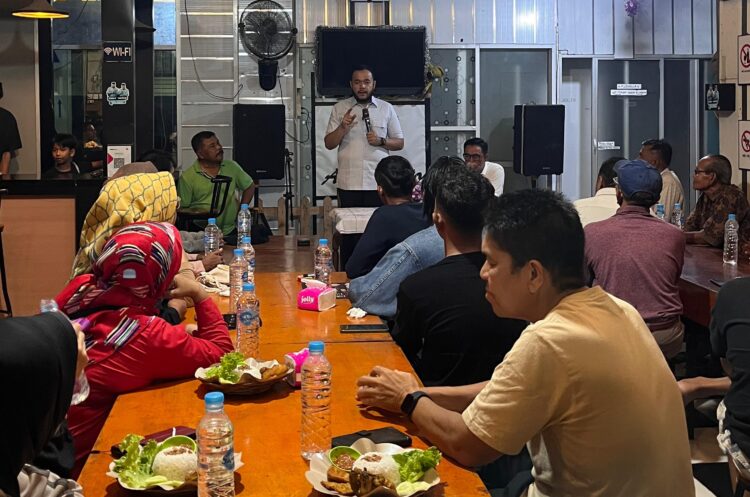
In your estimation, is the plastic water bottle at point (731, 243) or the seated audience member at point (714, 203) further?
the seated audience member at point (714, 203)

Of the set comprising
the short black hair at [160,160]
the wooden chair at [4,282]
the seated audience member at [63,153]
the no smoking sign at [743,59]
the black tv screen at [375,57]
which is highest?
the black tv screen at [375,57]

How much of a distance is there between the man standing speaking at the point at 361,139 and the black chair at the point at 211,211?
1823mm

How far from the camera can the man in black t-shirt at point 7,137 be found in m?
9.22

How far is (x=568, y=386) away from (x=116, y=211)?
1.78 meters

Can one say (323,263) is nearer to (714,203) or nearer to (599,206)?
(599,206)

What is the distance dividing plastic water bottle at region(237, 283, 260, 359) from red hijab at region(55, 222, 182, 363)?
0.37 metres

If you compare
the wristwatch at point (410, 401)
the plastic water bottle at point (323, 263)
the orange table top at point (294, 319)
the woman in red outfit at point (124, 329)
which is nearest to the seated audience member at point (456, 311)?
the orange table top at point (294, 319)

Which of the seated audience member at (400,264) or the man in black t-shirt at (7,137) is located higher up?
the man in black t-shirt at (7,137)

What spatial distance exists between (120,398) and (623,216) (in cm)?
270

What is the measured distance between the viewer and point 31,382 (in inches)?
62.9

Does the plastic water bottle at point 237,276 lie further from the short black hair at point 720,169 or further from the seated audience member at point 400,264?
the short black hair at point 720,169

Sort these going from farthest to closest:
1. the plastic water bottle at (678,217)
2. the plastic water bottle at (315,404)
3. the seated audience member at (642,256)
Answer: the plastic water bottle at (678,217) < the seated audience member at (642,256) < the plastic water bottle at (315,404)

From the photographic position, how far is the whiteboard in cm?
1016

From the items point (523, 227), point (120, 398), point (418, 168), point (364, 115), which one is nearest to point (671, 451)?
point (523, 227)
